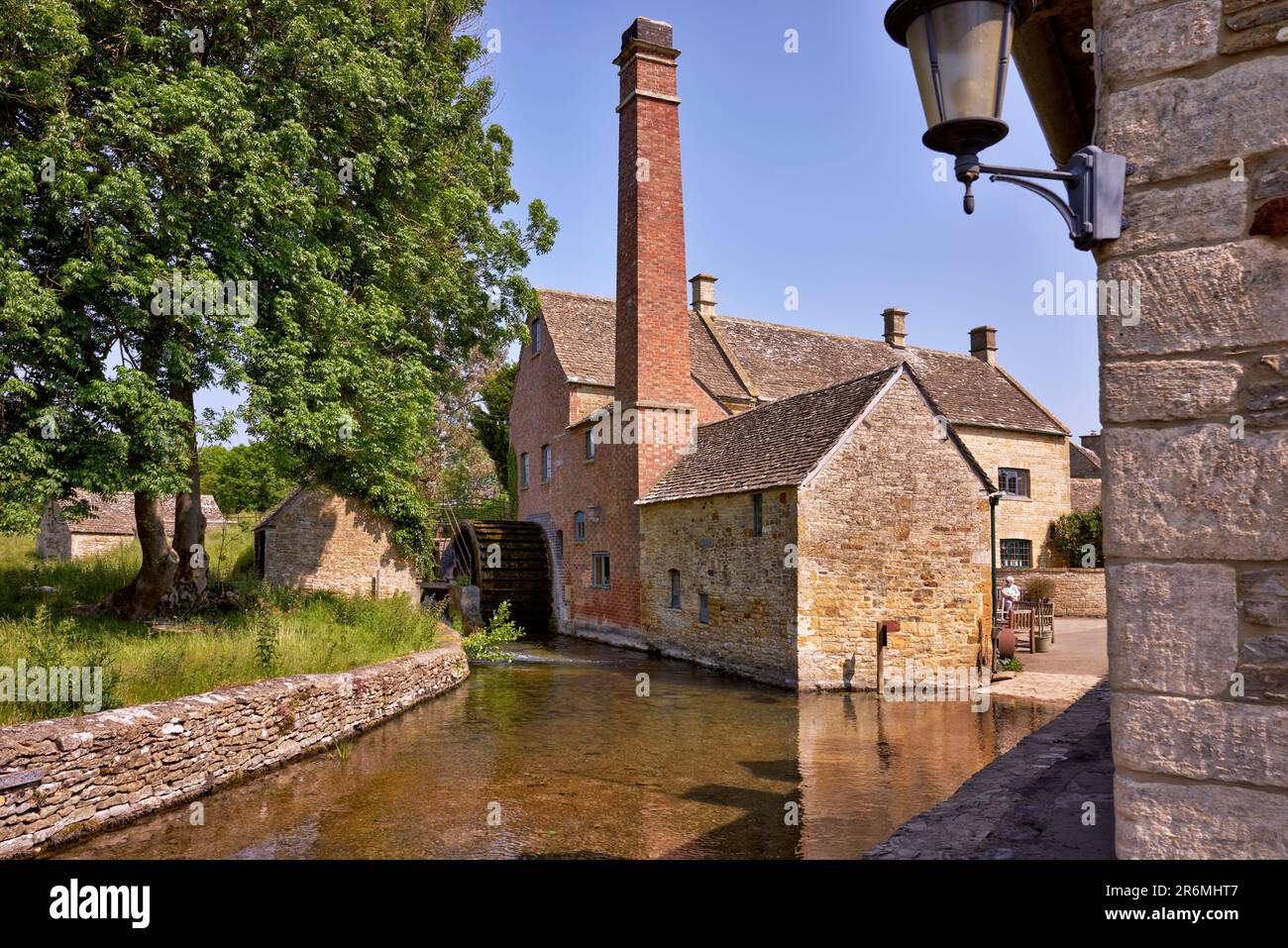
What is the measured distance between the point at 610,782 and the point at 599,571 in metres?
13.1

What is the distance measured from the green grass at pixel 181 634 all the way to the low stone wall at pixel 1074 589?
740 inches

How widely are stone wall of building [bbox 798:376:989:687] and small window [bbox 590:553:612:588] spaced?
323 inches

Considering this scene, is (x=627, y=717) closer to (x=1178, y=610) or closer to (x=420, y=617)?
(x=420, y=617)

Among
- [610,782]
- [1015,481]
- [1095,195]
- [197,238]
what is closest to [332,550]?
[197,238]

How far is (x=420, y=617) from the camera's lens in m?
16.0

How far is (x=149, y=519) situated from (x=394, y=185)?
6.60 metres

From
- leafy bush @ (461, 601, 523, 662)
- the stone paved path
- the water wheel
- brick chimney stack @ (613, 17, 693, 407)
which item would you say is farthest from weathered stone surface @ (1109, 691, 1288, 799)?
the water wheel

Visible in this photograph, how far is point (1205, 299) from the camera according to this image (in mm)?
2436

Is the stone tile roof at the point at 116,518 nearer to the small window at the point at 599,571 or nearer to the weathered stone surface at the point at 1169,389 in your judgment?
the small window at the point at 599,571

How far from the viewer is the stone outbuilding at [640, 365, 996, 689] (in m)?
13.9

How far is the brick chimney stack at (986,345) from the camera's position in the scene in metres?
32.4

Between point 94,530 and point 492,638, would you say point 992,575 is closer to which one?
point 492,638

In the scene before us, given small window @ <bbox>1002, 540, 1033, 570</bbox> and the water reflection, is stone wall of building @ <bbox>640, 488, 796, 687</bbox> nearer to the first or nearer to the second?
the water reflection
